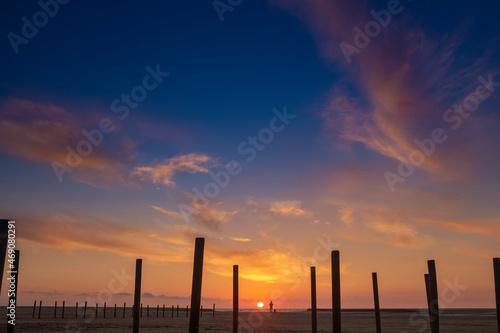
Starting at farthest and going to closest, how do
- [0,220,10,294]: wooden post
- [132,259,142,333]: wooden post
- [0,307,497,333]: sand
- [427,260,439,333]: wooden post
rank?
[0,307,497,333]: sand < [132,259,142,333]: wooden post < [427,260,439,333]: wooden post < [0,220,10,294]: wooden post

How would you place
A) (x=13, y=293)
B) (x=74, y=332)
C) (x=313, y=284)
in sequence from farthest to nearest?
1. (x=74, y=332)
2. (x=313, y=284)
3. (x=13, y=293)

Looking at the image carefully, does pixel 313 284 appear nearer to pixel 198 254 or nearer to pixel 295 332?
pixel 295 332

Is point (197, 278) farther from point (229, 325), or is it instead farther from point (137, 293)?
point (229, 325)

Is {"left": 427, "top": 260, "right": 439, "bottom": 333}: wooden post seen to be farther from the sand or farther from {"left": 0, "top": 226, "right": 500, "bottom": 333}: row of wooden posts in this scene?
the sand

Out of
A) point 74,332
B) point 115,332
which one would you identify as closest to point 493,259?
point 115,332

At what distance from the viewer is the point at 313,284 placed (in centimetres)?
2400

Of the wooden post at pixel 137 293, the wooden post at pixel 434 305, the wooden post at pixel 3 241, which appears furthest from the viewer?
the wooden post at pixel 137 293

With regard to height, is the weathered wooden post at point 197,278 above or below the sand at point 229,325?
above

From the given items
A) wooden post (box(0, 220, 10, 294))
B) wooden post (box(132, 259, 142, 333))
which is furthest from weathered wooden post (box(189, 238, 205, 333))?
wooden post (box(132, 259, 142, 333))

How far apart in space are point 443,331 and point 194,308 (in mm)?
27506

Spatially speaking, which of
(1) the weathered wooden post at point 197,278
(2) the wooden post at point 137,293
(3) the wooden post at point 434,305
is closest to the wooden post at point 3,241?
(1) the weathered wooden post at point 197,278

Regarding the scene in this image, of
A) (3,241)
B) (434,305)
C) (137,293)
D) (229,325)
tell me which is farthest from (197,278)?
(229,325)

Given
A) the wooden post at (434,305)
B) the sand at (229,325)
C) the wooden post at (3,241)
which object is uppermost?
the wooden post at (3,241)

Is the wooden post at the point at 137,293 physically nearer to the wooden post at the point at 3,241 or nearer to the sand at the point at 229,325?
the sand at the point at 229,325
